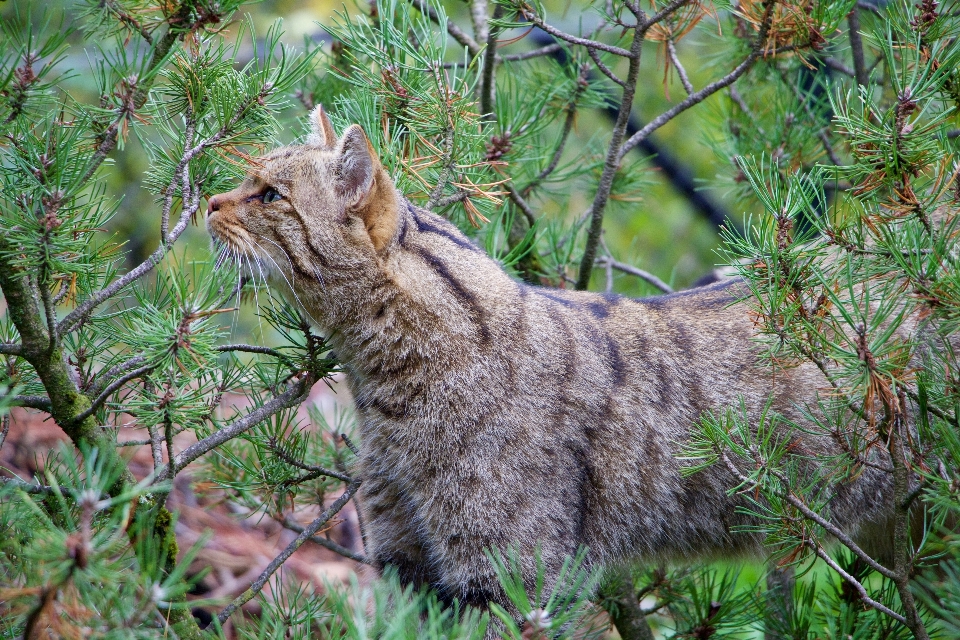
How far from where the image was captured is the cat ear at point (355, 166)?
84.4 inches

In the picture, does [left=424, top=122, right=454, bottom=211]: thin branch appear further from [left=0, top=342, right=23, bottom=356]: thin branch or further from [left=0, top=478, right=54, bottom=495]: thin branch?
[left=0, top=478, right=54, bottom=495]: thin branch

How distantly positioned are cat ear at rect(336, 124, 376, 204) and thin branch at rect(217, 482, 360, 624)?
32.8 inches

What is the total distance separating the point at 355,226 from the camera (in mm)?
2227

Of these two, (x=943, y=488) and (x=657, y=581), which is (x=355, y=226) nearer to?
(x=943, y=488)

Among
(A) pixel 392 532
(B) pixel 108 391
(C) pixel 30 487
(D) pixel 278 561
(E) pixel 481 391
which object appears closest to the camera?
(C) pixel 30 487

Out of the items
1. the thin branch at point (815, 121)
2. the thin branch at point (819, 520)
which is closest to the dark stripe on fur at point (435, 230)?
the thin branch at point (819, 520)

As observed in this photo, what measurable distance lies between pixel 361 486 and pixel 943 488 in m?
1.53

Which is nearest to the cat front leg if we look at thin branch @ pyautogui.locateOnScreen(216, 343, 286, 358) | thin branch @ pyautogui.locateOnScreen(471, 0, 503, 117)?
thin branch @ pyautogui.locateOnScreen(216, 343, 286, 358)

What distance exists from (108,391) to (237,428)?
1.03ft

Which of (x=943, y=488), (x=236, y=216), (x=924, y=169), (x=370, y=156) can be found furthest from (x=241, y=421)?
(x=924, y=169)

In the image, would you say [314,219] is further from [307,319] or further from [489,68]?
[489,68]

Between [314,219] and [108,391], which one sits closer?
[108,391]

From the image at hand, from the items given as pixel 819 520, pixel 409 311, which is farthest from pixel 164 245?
pixel 819 520

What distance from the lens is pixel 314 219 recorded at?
7.35 feet
